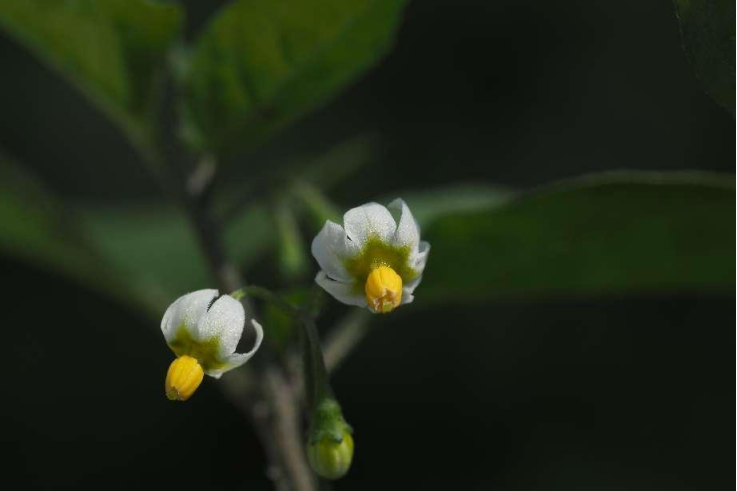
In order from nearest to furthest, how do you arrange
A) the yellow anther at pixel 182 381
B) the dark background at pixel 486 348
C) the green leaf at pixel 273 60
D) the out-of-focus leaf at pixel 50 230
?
the yellow anther at pixel 182 381
the green leaf at pixel 273 60
the out-of-focus leaf at pixel 50 230
the dark background at pixel 486 348

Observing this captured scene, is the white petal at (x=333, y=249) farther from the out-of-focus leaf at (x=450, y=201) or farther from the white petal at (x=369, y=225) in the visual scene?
the out-of-focus leaf at (x=450, y=201)

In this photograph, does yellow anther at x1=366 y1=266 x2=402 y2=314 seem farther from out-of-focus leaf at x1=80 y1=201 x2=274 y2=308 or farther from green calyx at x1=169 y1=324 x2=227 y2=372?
out-of-focus leaf at x1=80 y1=201 x2=274 y2=308

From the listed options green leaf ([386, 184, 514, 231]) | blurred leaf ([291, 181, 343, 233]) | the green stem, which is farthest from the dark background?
the green stem

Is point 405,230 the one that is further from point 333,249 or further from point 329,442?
point 329,442

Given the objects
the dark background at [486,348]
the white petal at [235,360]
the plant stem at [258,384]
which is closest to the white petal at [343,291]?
the white petal at [235,360]

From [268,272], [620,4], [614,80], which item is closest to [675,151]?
[614,80]

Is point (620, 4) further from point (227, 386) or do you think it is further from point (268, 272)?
point (227, 386)
